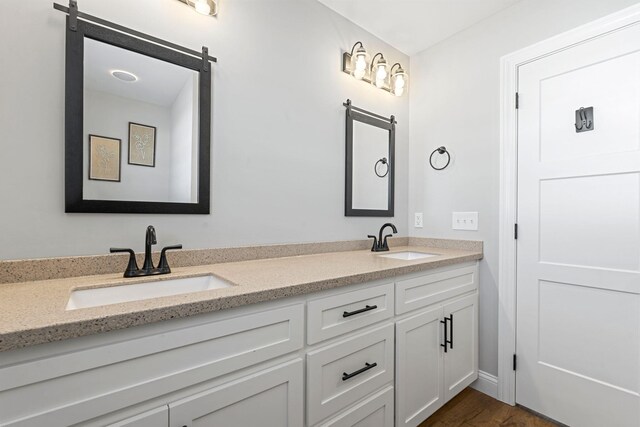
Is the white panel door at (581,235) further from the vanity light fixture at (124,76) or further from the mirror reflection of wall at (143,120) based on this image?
the vanity light fixture at (124,76)

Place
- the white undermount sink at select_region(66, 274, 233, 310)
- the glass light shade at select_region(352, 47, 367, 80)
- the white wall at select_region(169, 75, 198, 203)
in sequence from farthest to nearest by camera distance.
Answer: the glass light shade at select_region(352, 47, 367, 80) → the white wall at select_region(169, 75, 198, 203) → the white undermount sink at select_region(66, 274, 233, 310)

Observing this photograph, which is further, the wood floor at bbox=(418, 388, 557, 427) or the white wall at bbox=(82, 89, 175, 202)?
the wood floor at bbox=(418, 388, 557, 427)

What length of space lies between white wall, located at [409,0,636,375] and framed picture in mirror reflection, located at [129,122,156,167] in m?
1.91

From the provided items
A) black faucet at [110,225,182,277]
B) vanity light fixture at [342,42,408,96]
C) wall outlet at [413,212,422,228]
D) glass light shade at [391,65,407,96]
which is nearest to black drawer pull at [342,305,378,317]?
black faucet at [110,225,182,277]

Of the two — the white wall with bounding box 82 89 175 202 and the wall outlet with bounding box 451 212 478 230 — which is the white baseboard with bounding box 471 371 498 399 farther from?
the white wall with bounding box 82 89 175 202

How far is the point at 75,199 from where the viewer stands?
46.5 inches

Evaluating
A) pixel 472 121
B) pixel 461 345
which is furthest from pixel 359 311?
pixel 472 121

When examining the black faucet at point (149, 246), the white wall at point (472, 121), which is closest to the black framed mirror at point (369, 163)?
the white wall at point (472, 121)

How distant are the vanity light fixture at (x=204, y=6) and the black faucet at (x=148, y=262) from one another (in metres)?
1.03

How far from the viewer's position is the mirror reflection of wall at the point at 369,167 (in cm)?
217

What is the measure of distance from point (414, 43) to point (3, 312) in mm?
2736

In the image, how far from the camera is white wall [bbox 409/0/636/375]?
75.8 inches

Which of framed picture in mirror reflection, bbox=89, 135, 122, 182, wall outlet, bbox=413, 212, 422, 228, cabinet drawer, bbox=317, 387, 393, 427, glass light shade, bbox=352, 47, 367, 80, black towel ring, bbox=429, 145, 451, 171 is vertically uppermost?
glass light shade, bbox=352, 47, 367, 80

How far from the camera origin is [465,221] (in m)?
2.19
